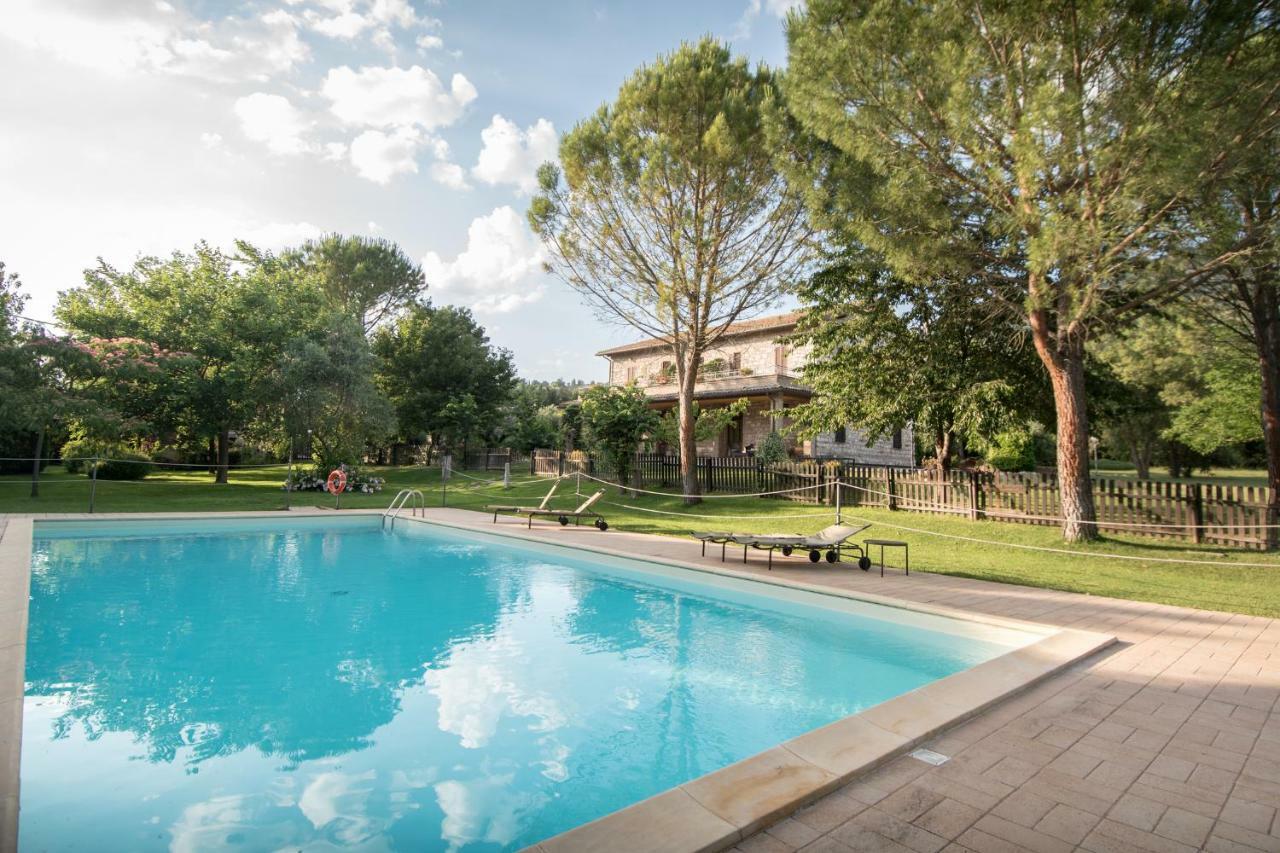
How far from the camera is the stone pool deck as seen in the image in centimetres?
253

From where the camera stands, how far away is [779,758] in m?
3.19

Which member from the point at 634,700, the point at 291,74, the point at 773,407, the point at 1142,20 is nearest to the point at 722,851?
the point at 634,700

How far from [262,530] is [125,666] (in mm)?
9926

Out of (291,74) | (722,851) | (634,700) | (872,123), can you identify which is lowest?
(634,700)

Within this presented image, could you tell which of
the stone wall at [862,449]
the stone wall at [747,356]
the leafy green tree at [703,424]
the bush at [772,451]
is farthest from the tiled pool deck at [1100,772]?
the stone wall at [747,356]

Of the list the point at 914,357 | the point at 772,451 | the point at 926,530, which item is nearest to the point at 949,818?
the point at 926,530

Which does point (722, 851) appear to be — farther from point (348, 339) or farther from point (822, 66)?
point (348, 339)

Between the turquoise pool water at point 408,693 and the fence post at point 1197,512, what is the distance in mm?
8179

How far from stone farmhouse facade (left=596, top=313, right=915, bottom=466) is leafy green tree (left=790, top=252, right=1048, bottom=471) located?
296 inches

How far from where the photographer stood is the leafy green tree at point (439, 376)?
3325 cm

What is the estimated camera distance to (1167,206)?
8703 millimetres

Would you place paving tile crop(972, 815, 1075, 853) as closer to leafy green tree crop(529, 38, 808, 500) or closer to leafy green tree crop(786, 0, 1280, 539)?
leafy green tree crop(786, 0, 1280, 539)

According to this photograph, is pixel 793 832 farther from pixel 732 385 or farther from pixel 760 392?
pixel 732 385

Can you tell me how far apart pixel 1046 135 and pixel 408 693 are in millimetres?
10271
